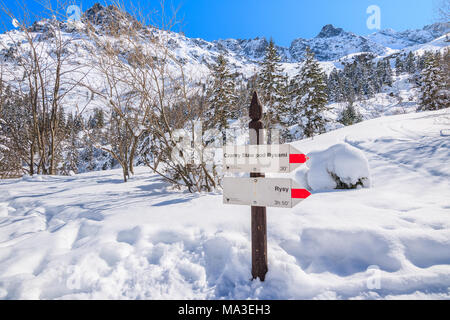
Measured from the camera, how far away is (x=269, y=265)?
1.98m

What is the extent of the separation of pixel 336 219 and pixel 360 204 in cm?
98

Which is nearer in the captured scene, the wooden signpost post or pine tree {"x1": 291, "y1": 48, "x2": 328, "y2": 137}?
the wooden signpost post

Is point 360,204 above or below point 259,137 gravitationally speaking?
below

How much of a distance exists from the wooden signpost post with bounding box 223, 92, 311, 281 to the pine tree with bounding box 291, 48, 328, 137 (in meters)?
20.4

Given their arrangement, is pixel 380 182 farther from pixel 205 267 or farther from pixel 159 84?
pixel 159 84

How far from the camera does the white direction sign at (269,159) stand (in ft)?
5.79

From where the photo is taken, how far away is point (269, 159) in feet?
5.84

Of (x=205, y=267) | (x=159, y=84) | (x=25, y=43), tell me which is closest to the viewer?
(x=205, y=267)

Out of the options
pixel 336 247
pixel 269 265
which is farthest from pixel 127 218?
pixel 336 247

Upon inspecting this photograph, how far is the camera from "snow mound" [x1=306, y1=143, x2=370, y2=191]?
446cm

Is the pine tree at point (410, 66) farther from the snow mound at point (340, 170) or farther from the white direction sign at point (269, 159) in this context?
the white direction sign at point (269, 159)

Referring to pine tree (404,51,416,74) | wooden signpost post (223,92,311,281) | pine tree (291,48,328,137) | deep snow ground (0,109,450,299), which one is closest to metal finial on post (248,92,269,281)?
wooden signpost post (223,92,311,281)

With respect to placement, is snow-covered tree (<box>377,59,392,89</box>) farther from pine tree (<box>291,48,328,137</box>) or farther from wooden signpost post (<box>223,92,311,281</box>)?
wooden signpost post (<box>223,92,311,281</box>)

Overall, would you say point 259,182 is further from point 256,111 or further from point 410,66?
point 410,66
